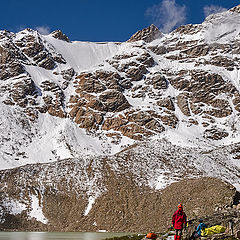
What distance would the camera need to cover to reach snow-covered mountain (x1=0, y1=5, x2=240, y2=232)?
7225 centimetres

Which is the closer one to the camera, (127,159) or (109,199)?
(109,199)

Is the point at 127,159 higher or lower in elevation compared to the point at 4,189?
higher

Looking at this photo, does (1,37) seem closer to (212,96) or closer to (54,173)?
(212,96)

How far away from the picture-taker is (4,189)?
61.3 metres

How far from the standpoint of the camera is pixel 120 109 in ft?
428

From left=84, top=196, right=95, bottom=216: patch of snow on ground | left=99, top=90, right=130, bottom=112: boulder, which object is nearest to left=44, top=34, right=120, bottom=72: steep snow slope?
left=99, top=90, right=130, bottom=112: boulder

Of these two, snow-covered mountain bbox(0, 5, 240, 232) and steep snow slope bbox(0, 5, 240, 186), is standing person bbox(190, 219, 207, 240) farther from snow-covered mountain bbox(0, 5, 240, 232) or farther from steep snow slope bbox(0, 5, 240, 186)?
steep snow slope bbox(0, 5, 240, 186)

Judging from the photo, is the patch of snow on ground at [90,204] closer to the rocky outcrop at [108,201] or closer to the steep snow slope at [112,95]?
the rocky outcrop at [108,201]

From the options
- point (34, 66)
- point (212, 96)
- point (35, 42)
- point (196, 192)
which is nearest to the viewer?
point (196, 192)

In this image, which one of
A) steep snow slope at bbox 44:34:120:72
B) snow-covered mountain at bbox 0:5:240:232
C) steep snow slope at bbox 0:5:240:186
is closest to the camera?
snow-covered mountain at bbox 0:5:240:232

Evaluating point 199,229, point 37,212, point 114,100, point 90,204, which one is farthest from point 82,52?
point 199,229

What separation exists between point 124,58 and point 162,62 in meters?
20.6

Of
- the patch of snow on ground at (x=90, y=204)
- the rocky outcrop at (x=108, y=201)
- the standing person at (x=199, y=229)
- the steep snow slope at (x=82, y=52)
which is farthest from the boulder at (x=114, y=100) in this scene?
the standing person at (x=199, y=229)

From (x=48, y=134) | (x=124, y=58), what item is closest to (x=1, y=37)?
(x=124, y=58)
